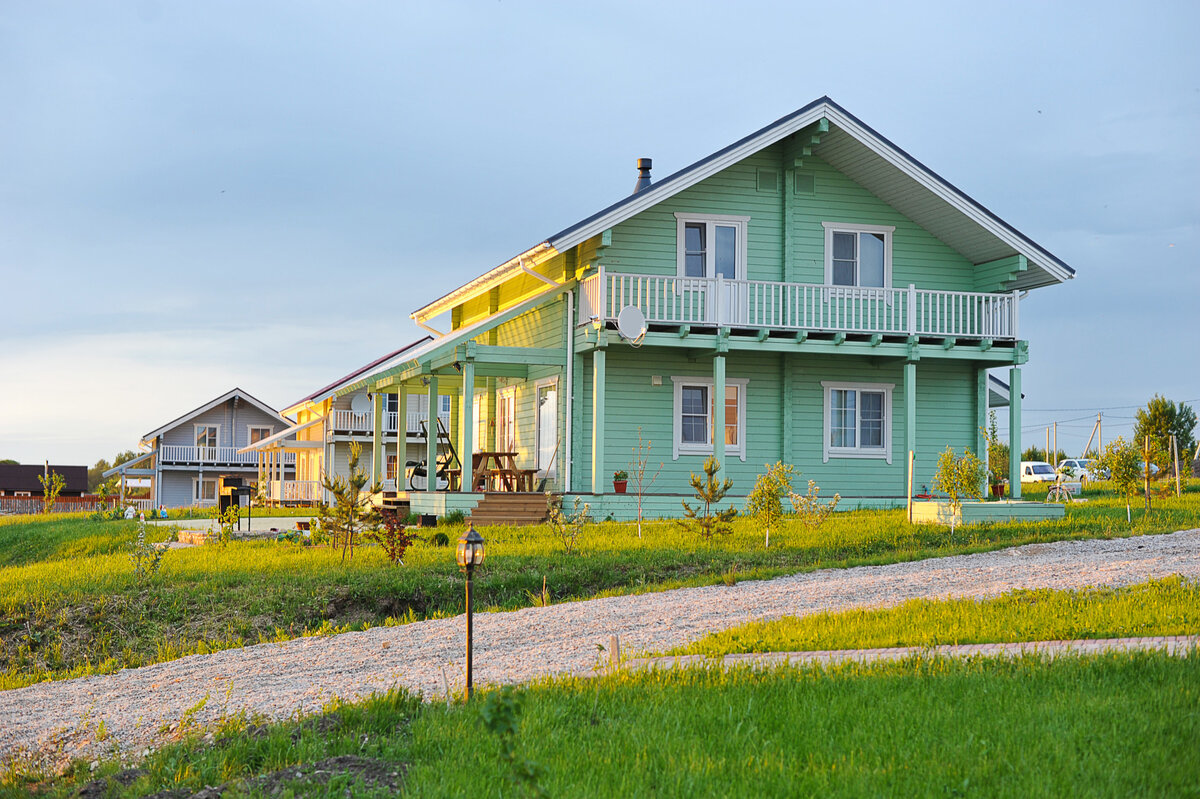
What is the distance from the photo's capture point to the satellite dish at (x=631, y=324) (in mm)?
19297

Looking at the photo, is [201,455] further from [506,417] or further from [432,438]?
[432,438]

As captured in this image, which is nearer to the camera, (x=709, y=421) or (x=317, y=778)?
(x=317, y=778)

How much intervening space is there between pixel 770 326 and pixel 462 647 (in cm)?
1259

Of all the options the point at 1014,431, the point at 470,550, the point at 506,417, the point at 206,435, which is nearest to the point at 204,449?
the point at 206,435

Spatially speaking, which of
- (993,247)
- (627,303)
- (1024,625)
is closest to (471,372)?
(627,303)

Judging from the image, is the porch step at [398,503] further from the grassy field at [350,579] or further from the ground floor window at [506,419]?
the ground floor window at [506,419]

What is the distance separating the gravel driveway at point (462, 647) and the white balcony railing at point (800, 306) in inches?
307

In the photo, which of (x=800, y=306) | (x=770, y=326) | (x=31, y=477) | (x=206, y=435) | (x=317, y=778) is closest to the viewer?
(x=317, y=778)

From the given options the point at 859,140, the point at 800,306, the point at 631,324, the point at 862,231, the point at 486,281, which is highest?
the point at 859,140

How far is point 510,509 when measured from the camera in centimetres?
1962

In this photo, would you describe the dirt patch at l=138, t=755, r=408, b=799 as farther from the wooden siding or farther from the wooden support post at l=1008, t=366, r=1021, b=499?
the wooden support post at l=1008, t=366, r=1021, b=499

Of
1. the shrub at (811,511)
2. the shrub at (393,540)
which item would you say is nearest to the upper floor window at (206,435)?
the shrub at (393,540)

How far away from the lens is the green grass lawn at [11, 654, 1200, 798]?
4.85 metres

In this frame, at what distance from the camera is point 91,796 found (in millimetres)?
5539
